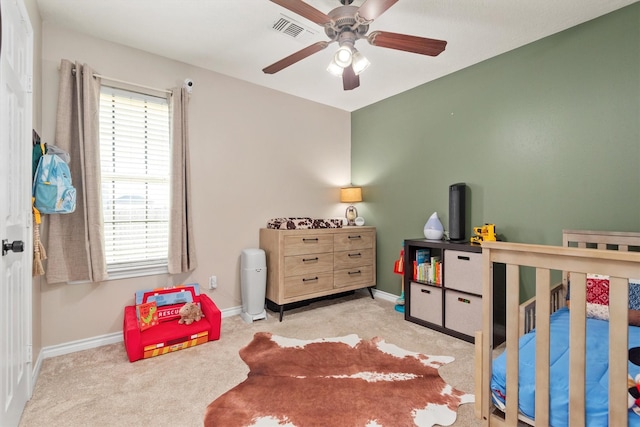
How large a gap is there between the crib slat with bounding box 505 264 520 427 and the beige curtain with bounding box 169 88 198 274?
2.51 meters

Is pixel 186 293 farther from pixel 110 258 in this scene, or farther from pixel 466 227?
pixel 466 227

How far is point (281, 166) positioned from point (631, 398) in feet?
10.5

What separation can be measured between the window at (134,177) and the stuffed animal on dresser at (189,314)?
1.56 feet

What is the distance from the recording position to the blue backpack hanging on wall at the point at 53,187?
6.50 ft

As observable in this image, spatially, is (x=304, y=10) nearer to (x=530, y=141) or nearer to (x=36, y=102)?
(x=36, y=102)

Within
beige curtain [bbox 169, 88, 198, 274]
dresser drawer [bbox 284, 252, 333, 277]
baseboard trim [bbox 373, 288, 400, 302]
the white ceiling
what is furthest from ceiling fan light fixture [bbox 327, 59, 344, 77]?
baseboard trim [bbox 373, 288, 400, 302]

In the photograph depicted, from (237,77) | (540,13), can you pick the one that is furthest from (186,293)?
(540,13)

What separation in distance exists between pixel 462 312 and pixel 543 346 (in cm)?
163

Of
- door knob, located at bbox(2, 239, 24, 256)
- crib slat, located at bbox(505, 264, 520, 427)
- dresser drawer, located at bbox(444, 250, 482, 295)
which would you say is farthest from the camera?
dresser drawer, located at bbox(444, 250, 482, 295)

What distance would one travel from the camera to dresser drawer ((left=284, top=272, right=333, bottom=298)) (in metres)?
3.10

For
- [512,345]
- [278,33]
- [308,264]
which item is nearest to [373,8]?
[278,33]

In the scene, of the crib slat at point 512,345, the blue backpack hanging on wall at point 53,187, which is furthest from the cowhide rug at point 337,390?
the blue backpack hanging on wall at point 53,187

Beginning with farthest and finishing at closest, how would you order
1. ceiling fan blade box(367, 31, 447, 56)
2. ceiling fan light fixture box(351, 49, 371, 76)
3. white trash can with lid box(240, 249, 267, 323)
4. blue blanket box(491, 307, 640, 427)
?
white trash can with lid box(240, 249, 267, 323), ceiling fan light fixture box(351, 49, 371, 76), ceiling fan blade box(367, 31, 447, 56), blue blanket box(491, 307, 640, 427)

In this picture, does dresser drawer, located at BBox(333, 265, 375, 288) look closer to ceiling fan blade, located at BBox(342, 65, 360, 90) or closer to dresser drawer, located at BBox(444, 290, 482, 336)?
dresser drawer, located at BBox(444, 290, 482, 336)
